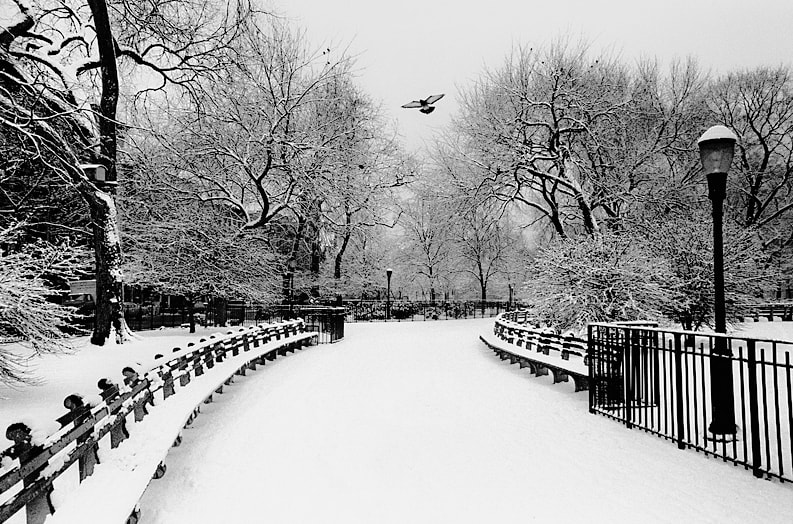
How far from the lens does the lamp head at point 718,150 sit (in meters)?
7.72

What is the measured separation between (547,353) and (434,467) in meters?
7.61

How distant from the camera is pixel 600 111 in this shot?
24656mm

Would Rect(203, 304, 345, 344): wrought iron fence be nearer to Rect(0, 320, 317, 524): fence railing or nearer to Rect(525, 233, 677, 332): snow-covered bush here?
Rect(525, 233, 677, 332): snow-covered bush

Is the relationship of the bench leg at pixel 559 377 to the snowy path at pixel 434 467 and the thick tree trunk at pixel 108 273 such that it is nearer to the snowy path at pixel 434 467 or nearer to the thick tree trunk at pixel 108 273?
the snowy path at pixel 434 467

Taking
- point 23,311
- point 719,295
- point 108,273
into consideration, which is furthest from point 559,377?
point 108,273

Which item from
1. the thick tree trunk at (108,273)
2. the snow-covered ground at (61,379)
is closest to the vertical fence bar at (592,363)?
the snow-covered ground at (61,379)

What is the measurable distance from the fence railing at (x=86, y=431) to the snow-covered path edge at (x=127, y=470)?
0.09 meters

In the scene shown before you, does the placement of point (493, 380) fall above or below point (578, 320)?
below

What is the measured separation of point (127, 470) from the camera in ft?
16.9

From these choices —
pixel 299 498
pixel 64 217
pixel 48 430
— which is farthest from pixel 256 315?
pixel 299 498

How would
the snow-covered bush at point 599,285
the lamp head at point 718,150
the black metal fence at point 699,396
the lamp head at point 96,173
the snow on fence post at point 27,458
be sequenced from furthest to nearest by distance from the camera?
1. the snow-covered bush at point 599,285
2. the lamp head at point 96,173
3. the lamp head at point 718,150
4. the black metal fence at point 699,396
5. the snow on fence post at point 27,458

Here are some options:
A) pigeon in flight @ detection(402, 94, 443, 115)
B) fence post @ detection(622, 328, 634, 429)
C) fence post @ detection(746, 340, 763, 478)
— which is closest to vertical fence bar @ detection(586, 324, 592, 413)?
fence post @ detection(622, 328, 634, 429)

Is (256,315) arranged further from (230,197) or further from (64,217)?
(64,217)

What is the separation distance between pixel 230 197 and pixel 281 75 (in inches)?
211
